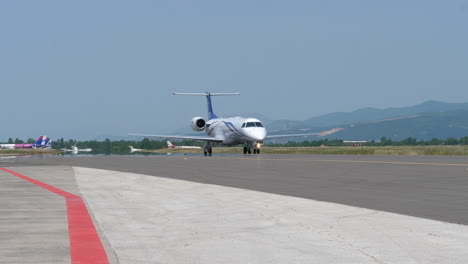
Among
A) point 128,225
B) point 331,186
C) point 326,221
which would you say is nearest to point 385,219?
point 326,221

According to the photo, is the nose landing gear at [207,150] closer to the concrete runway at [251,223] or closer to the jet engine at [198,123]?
the jet engine at [198,123]

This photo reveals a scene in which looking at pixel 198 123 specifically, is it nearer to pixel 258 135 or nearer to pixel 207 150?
pixel 207 150

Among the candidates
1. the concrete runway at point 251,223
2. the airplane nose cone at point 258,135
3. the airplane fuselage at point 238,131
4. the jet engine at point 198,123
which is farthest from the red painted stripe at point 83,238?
the jet engine at point 198,123

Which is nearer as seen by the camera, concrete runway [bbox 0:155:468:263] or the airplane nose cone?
concrete runway [bbox 0:155:468:263]

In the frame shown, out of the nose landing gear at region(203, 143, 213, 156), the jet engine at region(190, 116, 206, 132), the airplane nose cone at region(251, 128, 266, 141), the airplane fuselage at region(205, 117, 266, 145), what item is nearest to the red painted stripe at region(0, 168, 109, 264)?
the airplane nose cone at region(251, 128, 266, 141)

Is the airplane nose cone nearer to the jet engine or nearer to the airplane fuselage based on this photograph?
the airplane fuselage

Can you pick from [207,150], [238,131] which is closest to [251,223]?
[238,131]

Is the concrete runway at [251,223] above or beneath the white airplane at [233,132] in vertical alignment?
beneath

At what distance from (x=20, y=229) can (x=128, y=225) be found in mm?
1762

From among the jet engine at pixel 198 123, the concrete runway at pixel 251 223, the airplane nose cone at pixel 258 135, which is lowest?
the concrete runway at pixel 251 223

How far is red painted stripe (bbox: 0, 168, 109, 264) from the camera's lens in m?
8.19

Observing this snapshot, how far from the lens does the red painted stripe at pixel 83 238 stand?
8.19 meters

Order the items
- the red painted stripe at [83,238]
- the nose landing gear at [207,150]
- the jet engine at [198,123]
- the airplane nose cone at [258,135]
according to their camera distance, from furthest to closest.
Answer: the jet engine at [198,123] → the nose landing gear at [207,150] → the airplane nose cone at [258,135] → the red painted stripe at [83,238]

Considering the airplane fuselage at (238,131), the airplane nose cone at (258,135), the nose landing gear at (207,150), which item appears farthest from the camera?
the nose landing gear at (207,150)
